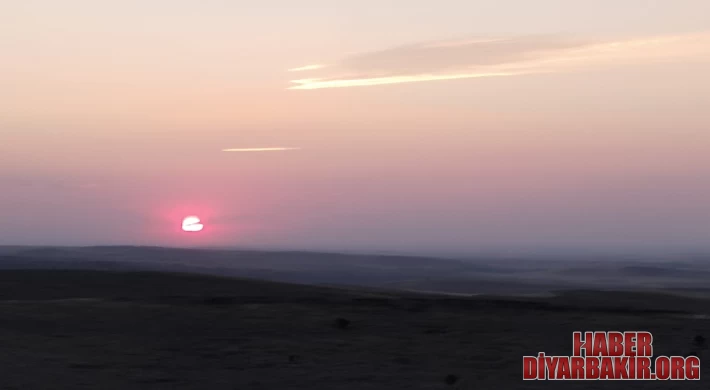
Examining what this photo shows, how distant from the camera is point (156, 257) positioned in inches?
6147

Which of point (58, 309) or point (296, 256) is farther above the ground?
point (296, 256)

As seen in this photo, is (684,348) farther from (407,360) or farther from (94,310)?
(94,310)

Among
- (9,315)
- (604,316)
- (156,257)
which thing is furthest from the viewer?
(156,257)

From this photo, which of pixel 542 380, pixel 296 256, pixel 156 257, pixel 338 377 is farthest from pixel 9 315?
pixel 296 256

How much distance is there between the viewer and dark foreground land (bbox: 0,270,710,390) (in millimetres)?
21562

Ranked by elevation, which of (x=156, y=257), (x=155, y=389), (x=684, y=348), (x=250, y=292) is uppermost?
(x=156, y=257)

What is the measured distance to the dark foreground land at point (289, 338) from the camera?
21.6 m

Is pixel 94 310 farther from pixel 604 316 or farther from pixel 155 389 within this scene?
pixel 604 316

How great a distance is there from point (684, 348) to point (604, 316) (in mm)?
6443

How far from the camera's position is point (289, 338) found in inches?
1041

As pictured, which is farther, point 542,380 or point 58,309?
point 58,309

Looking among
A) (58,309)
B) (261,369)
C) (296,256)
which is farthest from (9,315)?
(296,256)

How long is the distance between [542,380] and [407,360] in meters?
3.48

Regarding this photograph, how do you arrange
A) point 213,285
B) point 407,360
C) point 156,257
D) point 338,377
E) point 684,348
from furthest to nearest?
point 156,257, point 213,285, point 684,348, point 407,360, point 338,377
